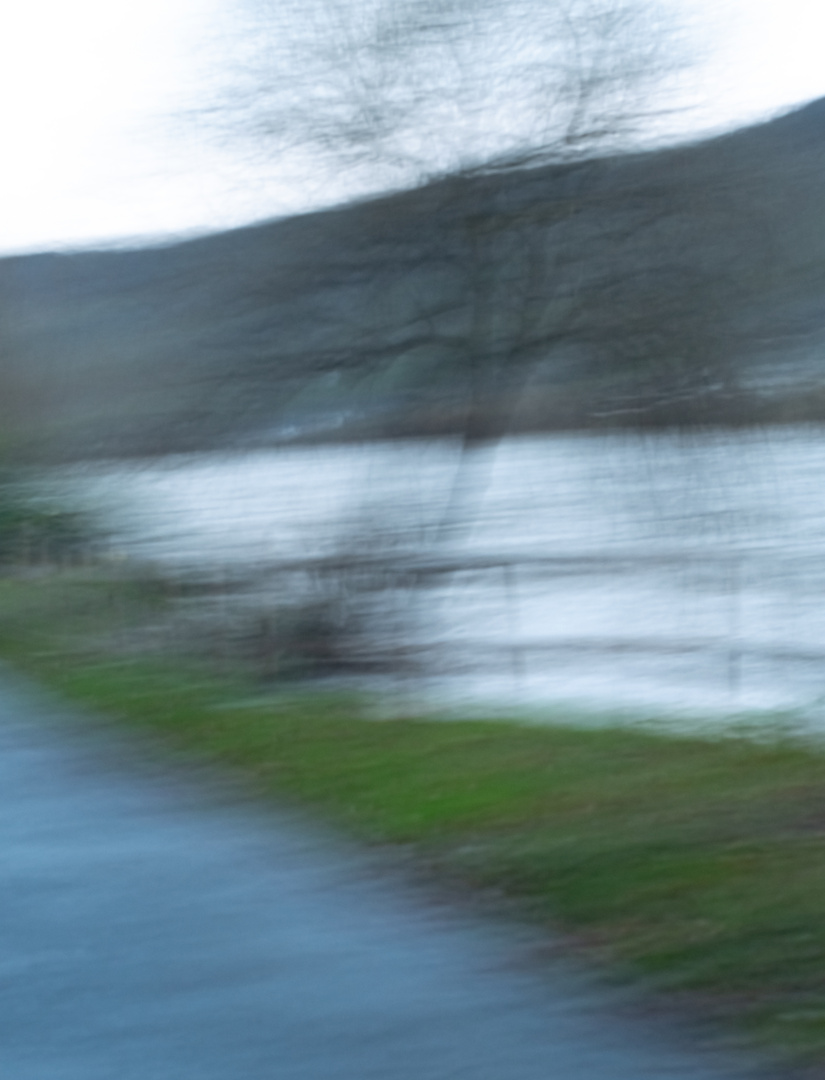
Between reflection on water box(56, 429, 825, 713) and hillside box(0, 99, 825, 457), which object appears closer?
reflection on water box(56, 429, 825, 713)

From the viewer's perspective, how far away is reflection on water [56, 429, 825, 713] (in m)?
12.1

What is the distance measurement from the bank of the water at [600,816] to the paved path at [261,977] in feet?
1.07

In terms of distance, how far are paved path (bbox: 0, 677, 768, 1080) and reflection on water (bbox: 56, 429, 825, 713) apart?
4.94 metres

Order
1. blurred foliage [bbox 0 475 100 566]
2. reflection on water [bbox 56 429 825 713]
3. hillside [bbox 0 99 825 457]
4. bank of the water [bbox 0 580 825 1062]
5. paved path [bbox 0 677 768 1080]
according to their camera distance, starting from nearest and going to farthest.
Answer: paved path [bbox 0 677 768 1080]
bank of the water [bbox 0 580 825 1062]
reflection on water [bbox 56 429 825 713]
hillside [bbox 0 99 825 457]
blurred foliage [bbox 0 475 100 566]

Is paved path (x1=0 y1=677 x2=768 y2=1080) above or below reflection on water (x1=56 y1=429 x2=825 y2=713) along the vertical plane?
below

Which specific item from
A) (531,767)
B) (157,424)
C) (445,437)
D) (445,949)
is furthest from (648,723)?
(157,424)

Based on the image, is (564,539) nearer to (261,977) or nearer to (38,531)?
(38,531)

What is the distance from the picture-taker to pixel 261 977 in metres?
5.24

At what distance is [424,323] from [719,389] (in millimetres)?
2535

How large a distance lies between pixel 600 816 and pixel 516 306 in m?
8.03

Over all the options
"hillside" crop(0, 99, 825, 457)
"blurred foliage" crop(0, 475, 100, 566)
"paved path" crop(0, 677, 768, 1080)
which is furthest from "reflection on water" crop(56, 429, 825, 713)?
Result: "paved path" crop(0, 677, 768, 1080)

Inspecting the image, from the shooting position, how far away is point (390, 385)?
14.6 m

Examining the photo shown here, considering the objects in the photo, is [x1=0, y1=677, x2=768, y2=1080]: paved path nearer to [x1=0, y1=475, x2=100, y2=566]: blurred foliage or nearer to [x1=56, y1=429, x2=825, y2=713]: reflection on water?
[x1=56, y1=429, x2=825, y2=713]: reflection on water

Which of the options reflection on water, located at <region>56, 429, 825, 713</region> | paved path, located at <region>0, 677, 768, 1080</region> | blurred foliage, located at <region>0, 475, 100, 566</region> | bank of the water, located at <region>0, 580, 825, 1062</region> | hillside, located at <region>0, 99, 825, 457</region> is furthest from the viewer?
blurred foliage, located at <region>0, 475, 100, 566</region>
